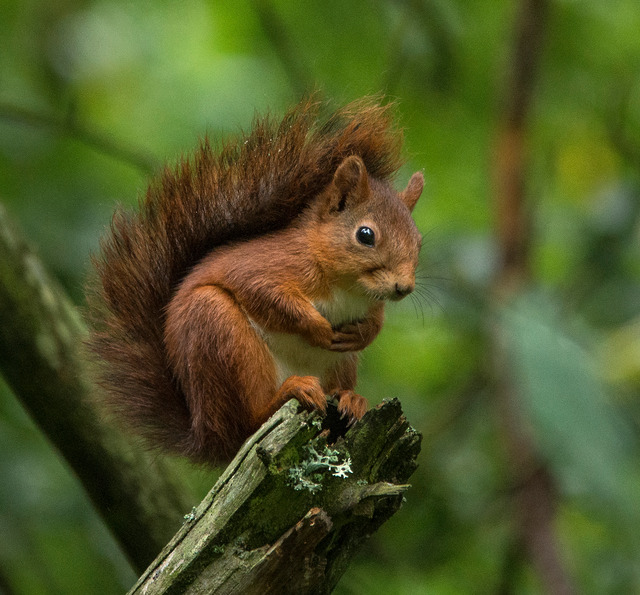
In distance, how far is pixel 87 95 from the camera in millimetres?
5000

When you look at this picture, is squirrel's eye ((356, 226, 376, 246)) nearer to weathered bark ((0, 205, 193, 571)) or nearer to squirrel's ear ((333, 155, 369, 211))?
squirrel's ear ((333, 155, 369, 211))

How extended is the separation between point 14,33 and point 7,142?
2.57 ft

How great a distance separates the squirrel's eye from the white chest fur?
0.14 metres

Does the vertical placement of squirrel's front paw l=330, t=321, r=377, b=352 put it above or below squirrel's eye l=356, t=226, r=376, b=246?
below

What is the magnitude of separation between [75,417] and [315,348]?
71cm

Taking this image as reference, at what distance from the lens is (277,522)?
1.56 meters

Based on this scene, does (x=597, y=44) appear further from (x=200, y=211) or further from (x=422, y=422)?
(x=200, y=211)

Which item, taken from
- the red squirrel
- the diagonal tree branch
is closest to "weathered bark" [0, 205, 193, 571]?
the red squirrel

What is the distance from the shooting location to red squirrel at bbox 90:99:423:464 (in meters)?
2.00

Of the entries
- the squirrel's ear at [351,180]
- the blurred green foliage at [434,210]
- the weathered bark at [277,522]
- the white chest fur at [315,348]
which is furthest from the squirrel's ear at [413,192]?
the weathered bark at [277,522]

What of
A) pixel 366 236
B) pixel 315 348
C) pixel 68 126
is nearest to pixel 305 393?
pixel 315 348

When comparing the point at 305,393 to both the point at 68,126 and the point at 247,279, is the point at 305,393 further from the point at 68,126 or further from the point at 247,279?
the point at 68,126

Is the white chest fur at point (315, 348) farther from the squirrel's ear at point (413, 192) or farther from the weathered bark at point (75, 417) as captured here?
the weathered bark at point (75, 417)

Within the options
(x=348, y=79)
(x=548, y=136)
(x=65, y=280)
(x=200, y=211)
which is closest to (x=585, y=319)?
(x=548, y=136)
